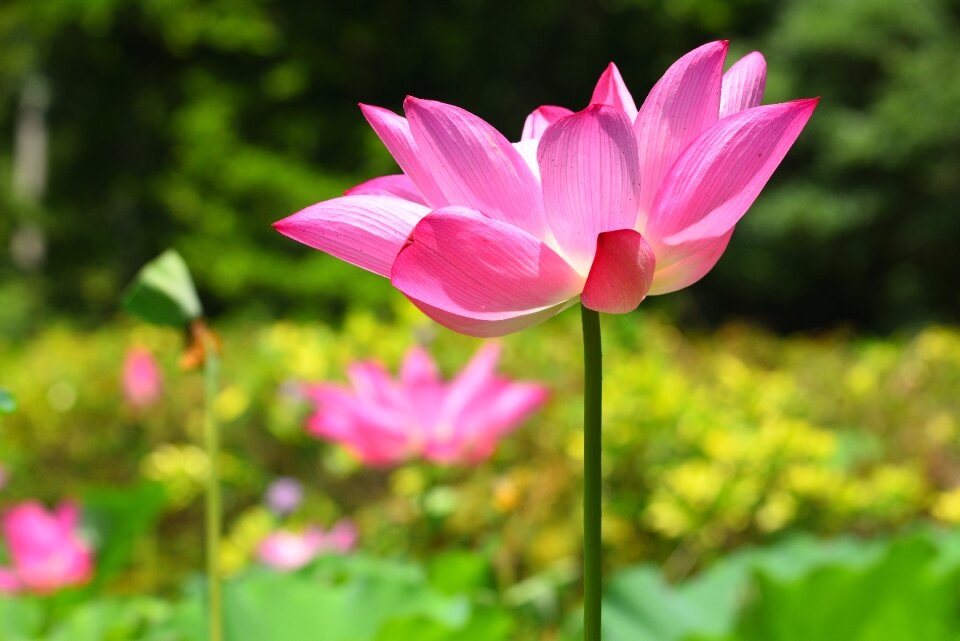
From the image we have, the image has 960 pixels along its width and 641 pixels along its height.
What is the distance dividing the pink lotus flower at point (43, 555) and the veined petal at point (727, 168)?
0.74 metres

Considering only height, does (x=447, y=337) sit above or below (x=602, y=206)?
above

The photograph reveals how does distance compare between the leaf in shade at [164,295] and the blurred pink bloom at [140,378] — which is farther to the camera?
the blurred pink bloom at [140,378]

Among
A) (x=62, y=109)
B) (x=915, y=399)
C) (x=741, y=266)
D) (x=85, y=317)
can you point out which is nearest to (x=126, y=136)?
(x=62, y=109)

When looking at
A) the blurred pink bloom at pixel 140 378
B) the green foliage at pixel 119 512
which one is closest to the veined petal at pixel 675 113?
the green foliage at pixel 119 512

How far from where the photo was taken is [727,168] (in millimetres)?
326

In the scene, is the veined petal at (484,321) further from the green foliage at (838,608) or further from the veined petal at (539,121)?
the green foliage at (838,608)

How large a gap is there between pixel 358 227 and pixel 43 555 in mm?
684

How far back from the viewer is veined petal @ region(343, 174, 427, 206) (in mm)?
384

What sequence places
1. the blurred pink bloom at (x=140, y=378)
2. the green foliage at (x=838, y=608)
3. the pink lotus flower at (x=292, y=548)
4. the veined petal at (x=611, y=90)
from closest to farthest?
the veined petal at (x=611, y=90) < the green foliage at (x=838, y=608) < the pink lotus flower at (x=292, y=548) < the blurred pink bloom at (x=140, y=378)

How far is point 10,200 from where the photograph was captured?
9695mm

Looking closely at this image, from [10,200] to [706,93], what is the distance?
10583mm

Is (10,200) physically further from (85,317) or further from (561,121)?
(561,121)

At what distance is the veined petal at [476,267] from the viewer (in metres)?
0.33

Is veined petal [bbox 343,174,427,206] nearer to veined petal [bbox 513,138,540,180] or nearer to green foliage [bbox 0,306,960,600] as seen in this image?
veined petal [bbox 513,138,540,180]
